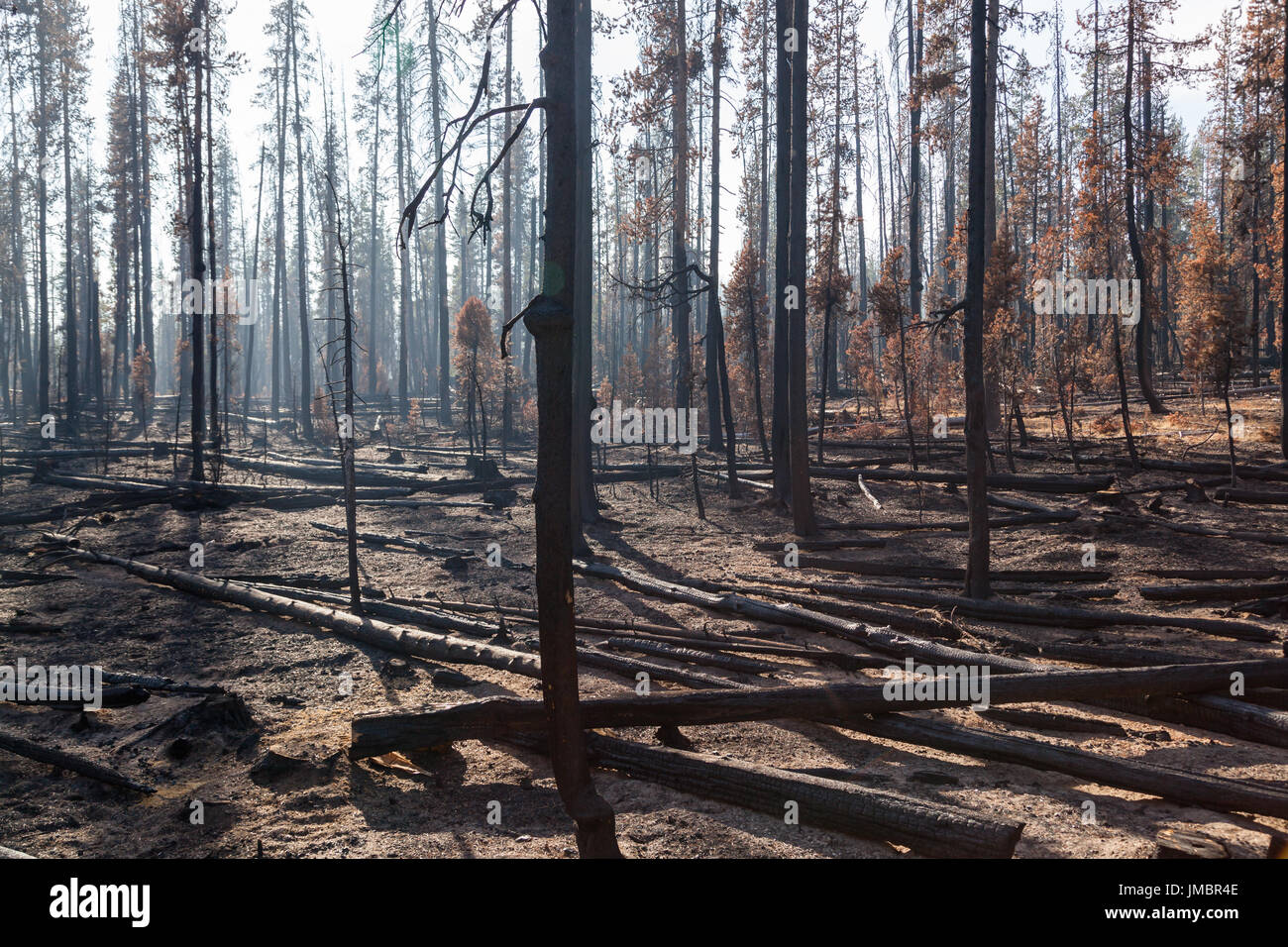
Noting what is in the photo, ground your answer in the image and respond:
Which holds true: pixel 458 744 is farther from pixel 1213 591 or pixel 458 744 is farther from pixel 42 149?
pixel 42 149

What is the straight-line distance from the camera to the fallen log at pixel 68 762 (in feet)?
17.6

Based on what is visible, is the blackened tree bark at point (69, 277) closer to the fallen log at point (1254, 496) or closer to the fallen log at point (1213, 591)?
the fallen log at point (1213, 591)

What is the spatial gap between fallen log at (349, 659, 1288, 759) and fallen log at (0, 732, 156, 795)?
1386 mm

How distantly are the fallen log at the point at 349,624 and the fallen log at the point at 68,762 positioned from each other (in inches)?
111

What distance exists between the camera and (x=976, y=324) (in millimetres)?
9156

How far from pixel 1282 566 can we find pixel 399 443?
27.8 metres

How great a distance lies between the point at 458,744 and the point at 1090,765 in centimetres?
425

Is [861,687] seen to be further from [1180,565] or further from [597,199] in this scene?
[597,199]

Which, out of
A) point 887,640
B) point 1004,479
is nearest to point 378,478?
point 1004,479


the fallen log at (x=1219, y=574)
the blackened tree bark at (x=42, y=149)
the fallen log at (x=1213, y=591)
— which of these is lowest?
the fallen log at (x=1213, y=591)

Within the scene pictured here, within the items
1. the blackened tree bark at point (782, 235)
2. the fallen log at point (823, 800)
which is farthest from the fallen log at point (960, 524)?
the fallen log at point (823, 800)

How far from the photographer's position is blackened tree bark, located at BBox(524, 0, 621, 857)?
4148mm

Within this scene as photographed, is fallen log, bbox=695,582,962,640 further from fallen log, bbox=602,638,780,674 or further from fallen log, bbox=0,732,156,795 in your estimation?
fallen log, bbox=0,732,156,795

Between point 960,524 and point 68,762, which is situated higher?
point 960,524
